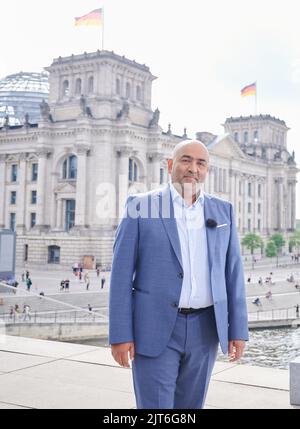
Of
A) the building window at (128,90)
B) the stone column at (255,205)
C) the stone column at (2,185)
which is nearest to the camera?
the building window at (128,90)

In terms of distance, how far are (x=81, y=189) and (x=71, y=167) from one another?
4.38 meters

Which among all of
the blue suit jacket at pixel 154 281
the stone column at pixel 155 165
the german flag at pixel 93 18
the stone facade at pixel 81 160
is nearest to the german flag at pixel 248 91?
the stone facade at pixel 81 160

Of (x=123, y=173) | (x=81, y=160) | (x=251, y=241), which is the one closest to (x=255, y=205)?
(x=251, y=241)

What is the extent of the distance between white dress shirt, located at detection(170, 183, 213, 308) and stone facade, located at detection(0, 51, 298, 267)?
189 feet

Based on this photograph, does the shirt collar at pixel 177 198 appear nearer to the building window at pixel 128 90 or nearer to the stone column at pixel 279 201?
the building window at pixel 128 90

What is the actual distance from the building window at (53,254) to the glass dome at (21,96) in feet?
109

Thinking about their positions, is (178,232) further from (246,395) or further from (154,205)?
(246,395)

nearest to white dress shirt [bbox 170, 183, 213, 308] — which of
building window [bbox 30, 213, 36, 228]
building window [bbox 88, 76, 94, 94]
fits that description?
building window [bbox 88, 76, 94, 94]

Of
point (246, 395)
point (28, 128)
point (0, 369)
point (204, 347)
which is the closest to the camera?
point (204, 347)

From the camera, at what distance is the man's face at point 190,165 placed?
4.65 m

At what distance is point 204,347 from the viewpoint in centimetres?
446

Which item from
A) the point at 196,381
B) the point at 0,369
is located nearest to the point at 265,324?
the point at 0,369

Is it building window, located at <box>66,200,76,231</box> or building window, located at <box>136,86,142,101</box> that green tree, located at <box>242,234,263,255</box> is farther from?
building window, located at <box>66,200,76,231</box>
